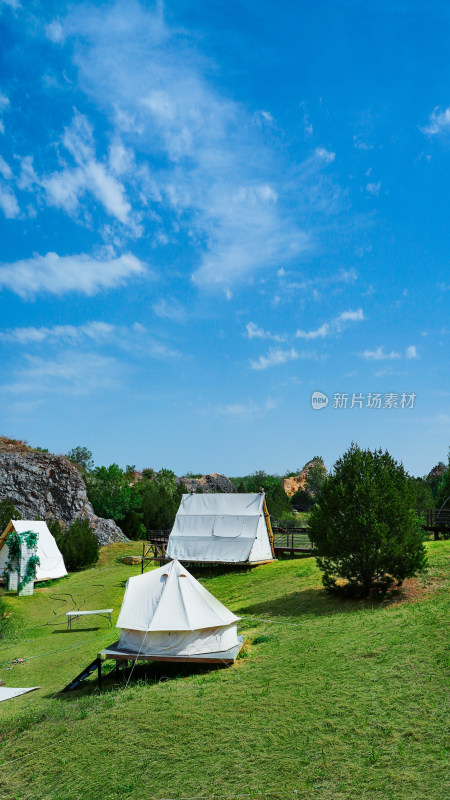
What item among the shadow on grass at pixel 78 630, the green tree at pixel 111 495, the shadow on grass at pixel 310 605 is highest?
the green tree at pixel 111 495

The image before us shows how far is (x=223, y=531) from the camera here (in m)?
32.2

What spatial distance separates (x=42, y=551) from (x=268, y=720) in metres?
26.9

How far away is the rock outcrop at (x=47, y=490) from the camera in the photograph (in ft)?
160

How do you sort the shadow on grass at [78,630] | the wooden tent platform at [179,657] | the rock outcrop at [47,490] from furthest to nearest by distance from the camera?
the rock outcrop at [47,490]
the shadow on grass at [78,630]
the wooden tent platform at [179,657]

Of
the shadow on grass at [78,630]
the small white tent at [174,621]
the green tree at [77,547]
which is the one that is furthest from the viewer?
the green tree at [77,547]

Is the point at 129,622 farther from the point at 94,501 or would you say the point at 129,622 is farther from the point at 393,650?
the point at 94,501

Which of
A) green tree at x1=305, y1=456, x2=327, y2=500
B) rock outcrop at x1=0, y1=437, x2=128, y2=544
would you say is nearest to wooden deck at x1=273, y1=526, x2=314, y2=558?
rock outcrop at x1=0, y1=437, x2=128, y2=544

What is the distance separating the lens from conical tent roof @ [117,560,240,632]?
45.0ft

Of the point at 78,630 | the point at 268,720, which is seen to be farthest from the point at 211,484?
the point at 268,720

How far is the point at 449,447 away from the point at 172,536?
23.5m

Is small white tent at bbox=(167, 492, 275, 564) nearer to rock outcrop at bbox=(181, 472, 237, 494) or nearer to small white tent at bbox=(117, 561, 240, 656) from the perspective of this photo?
small white tent at bbox=(117, 561, 240, 656)

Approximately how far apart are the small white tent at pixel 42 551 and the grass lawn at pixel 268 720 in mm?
16590

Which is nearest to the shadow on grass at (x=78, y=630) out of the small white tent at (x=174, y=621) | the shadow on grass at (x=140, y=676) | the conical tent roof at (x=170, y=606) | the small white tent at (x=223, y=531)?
the shadow on grass at (x=140, y=676)

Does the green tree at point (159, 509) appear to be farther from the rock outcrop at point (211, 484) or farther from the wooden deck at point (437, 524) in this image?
the wooden deck at point (437, 524)
